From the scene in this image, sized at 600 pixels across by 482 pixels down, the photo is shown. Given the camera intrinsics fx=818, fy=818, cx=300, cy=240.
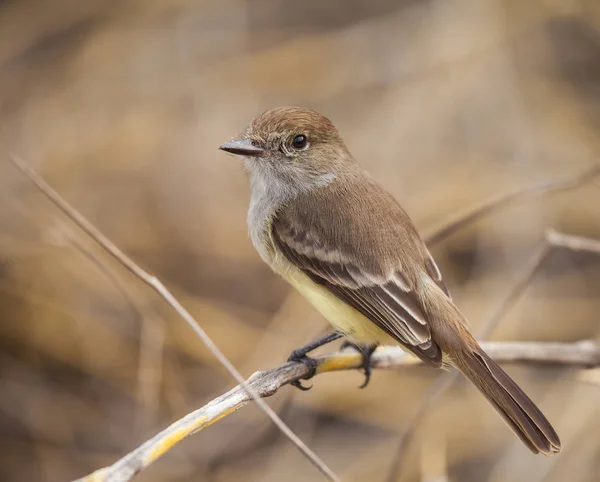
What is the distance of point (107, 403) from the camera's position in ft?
16.0

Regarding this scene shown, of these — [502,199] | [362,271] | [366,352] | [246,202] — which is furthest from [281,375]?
[246,202]

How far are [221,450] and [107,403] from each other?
32.4 inches

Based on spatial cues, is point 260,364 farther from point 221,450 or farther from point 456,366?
point 456,366

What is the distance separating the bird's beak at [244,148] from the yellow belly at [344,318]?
55 centimetres

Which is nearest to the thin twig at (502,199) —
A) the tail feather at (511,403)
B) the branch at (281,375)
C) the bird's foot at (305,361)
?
the branch at (281,375)

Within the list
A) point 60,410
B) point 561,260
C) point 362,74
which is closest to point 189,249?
point 60,410

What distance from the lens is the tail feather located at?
105 inches

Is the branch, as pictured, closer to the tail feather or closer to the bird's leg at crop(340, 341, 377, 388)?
the bird's leg at crop(340, 341, 377, 388)

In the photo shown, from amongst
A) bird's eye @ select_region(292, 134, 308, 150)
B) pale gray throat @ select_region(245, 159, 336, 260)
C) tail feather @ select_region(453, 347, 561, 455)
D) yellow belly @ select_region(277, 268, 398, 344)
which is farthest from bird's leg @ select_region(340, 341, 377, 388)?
bird's eye @ select_region(292, 134, 308, 150)

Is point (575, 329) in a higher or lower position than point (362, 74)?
lower

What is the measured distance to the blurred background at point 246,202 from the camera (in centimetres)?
462

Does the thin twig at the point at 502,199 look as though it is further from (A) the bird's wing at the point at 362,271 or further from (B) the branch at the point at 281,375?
(B) the branch at the point at 281,375

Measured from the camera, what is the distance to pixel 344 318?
2961 mm

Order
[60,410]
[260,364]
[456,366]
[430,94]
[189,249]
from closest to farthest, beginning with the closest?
[456,366] → [260,364] → [60,410] → [189,249] → [430,94]
